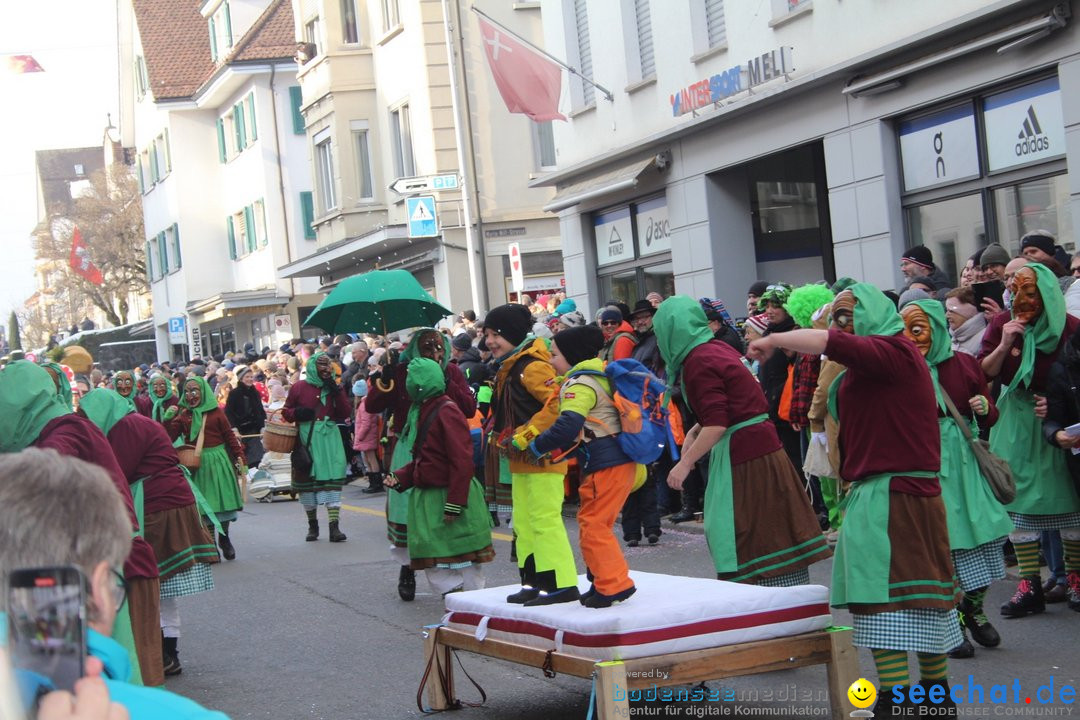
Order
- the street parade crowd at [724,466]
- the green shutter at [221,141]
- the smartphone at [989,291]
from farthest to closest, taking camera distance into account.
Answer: the green shutter at [221,141], the smartphone at [989,291], the street parade crowd at [724,466]

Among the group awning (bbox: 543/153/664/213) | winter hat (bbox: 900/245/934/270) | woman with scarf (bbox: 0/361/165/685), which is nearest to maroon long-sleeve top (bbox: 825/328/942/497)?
woman with scarf (bbox: 0/361/165/685)

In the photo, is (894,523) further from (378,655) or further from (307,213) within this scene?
(307,213)

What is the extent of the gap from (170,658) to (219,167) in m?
40.5

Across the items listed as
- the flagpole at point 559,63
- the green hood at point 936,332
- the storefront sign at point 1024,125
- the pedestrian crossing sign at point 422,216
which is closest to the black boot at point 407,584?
the green hood at point 936,332

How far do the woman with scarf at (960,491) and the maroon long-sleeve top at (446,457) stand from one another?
11.3 ft

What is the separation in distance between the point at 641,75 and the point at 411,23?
9.53 metres

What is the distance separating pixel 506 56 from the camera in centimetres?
2038

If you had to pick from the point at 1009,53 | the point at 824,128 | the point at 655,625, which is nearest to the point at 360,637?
the point at 655,625

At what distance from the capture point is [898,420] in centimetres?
583

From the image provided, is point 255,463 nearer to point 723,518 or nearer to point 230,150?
point 723,518

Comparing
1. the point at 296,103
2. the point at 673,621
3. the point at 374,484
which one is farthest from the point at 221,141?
the point at 673,621

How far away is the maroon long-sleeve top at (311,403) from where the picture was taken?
14539 mm

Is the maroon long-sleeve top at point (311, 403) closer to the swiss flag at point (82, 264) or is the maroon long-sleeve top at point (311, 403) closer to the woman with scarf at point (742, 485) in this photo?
the woman with scarf at point (742, 485)

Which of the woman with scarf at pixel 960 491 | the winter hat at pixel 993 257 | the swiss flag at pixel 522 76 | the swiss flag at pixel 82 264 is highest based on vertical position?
the swiss flag at pixel 82 264
